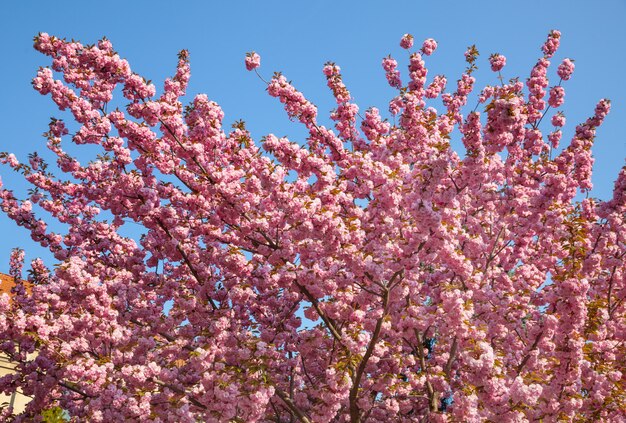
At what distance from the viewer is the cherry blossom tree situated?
8.18 m

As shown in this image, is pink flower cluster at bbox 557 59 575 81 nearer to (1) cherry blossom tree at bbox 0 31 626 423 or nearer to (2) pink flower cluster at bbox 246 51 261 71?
(1) cherry blossom tree at bbox 0 31 626 423

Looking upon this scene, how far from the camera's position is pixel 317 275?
8.70 m

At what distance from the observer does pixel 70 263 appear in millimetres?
9031

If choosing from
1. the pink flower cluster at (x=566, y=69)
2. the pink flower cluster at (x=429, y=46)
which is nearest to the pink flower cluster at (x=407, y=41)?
the pink flower cluster at (x=429, y=46)

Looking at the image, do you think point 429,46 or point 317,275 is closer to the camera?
point 317,275

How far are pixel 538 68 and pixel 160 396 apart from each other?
11138mm

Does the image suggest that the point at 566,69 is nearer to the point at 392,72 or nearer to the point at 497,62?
the point at 497,62

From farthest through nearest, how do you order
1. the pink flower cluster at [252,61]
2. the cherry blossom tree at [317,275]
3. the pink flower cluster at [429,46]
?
the pink flower cluster at [429,46] → the pink flower cluster at [252,61] → the cherry blossom tree at [317,275]

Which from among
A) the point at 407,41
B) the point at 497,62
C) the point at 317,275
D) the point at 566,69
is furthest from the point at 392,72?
the point at 317,275

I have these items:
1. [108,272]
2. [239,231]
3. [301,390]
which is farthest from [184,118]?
[301,390]

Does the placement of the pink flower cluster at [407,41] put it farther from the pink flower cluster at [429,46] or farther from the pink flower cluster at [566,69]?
the pink flower cluster at [566,69]

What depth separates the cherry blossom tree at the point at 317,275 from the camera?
818cm

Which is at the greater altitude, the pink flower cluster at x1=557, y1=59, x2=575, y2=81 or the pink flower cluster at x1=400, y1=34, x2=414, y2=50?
the pink flower cluster at x1=557, y1=59, x2=575, y2=81

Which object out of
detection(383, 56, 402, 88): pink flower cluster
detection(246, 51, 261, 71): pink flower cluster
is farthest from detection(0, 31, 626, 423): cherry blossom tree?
detection(383, 56, 402, 88): pink flower cluster
